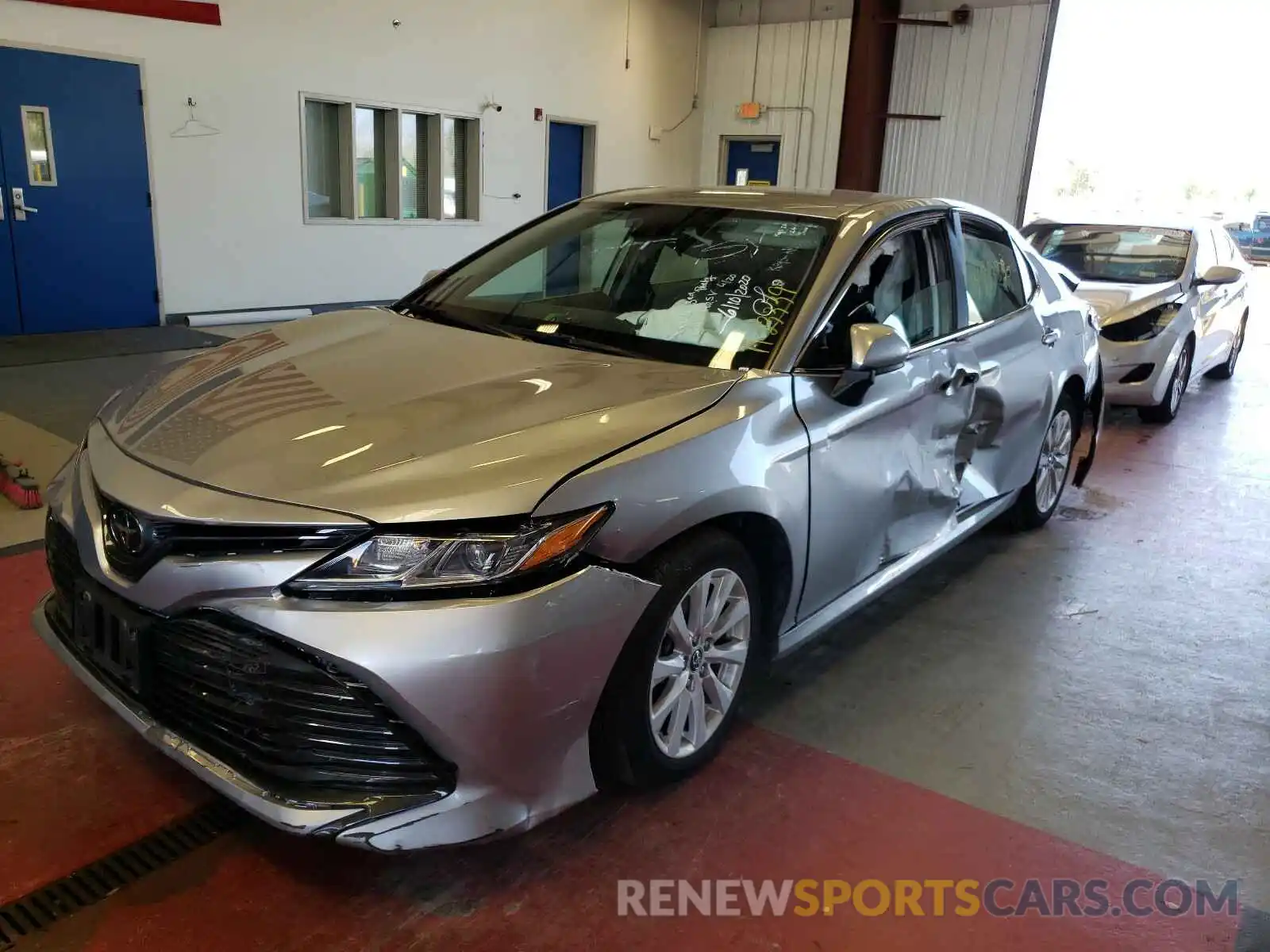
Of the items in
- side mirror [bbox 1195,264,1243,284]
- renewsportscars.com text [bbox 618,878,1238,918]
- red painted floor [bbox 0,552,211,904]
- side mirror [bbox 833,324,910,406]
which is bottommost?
renewsportscars.com text [bbox 618,878,1238,918]

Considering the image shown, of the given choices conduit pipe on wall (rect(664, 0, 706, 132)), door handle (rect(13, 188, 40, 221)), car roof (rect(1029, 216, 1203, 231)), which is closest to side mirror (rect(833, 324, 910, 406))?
car roof (rect(1029, 216, 1203, 231))

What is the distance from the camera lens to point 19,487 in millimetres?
4074

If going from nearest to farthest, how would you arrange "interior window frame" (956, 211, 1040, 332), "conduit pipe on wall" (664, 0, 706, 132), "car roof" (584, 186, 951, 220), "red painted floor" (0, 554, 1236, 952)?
"red painted floor" (0, 554, 1236, 952) < "car roof" (584, 186, 951, 220) < "interior window frame" (956, 211, 1040, 332) < "conduit pipe on wall" (664, 0, 706, 132)

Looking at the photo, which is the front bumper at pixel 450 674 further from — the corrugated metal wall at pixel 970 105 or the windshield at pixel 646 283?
the corrugated metal wall at pixel 970 105

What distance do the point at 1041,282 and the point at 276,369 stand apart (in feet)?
10.1

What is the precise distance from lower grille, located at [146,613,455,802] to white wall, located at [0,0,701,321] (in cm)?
773

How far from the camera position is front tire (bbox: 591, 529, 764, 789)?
6.73ft

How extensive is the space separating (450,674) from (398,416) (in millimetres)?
626

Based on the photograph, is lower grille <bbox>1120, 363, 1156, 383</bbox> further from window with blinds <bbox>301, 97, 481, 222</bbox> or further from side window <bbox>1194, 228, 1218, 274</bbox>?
window with blinds <bbox>301, 97, 481, 222</bbox>

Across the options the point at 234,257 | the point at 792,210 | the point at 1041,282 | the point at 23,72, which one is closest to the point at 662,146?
the point at 234,257

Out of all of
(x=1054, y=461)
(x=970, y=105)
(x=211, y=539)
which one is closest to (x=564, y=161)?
(x=970, y=105)

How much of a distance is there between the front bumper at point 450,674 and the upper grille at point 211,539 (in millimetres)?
25

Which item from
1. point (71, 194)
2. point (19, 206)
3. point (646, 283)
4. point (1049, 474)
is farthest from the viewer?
point (71, 194)

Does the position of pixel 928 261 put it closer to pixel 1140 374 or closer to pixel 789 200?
pixel 789 200
